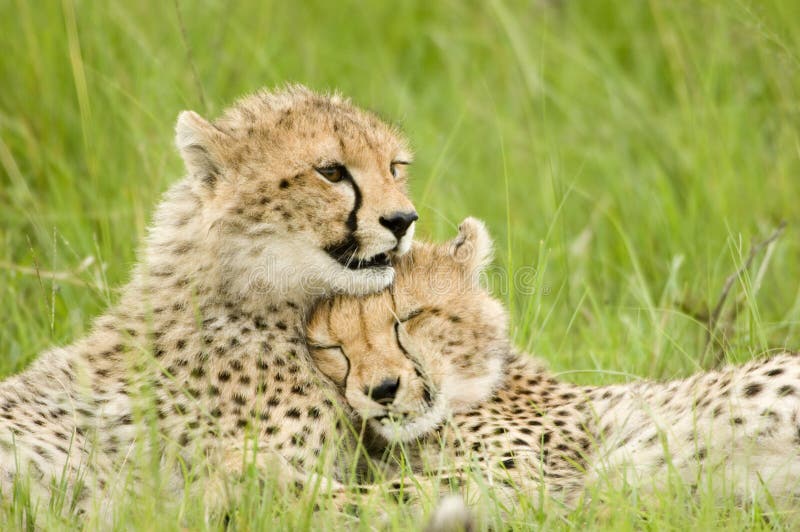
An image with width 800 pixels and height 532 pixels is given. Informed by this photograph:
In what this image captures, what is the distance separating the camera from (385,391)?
3.51 m

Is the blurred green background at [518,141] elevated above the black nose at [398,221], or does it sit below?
above

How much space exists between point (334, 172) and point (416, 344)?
1.96ft

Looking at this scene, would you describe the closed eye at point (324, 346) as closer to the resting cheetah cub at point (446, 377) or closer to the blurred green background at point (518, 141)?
the resting cheetah cub at point (446, 377)

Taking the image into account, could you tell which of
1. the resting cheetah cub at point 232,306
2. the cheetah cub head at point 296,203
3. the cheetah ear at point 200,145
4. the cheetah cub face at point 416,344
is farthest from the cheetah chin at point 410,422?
the cheetah ear at point 200,145

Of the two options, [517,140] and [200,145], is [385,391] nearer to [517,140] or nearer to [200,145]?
[200,145]

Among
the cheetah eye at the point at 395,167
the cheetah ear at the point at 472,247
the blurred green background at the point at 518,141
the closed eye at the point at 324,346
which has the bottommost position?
the closed eye at the point at 324,346

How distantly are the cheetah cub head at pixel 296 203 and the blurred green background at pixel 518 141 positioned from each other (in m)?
0.67

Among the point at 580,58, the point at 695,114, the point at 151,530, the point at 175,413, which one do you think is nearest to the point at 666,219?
the point at 695,114

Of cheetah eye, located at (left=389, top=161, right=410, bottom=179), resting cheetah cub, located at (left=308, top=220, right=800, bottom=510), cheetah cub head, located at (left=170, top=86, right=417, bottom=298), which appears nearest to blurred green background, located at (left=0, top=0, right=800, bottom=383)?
resting cheetah cub, located at (left=308, top=220, right=800, bottom=510)

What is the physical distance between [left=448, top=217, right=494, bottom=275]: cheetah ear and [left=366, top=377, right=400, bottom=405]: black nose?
698 millimetres

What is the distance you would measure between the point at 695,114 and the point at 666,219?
2.99 ft

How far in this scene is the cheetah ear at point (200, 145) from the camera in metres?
3.75

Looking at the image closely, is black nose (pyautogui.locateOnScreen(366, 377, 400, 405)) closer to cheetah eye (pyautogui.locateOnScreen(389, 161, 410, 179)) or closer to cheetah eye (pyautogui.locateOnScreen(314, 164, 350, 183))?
cheetah eye (pyautogui.locateOnScreen(314, 164, 350, 183))

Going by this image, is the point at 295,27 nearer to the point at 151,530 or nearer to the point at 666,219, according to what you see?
the point at 666,219
